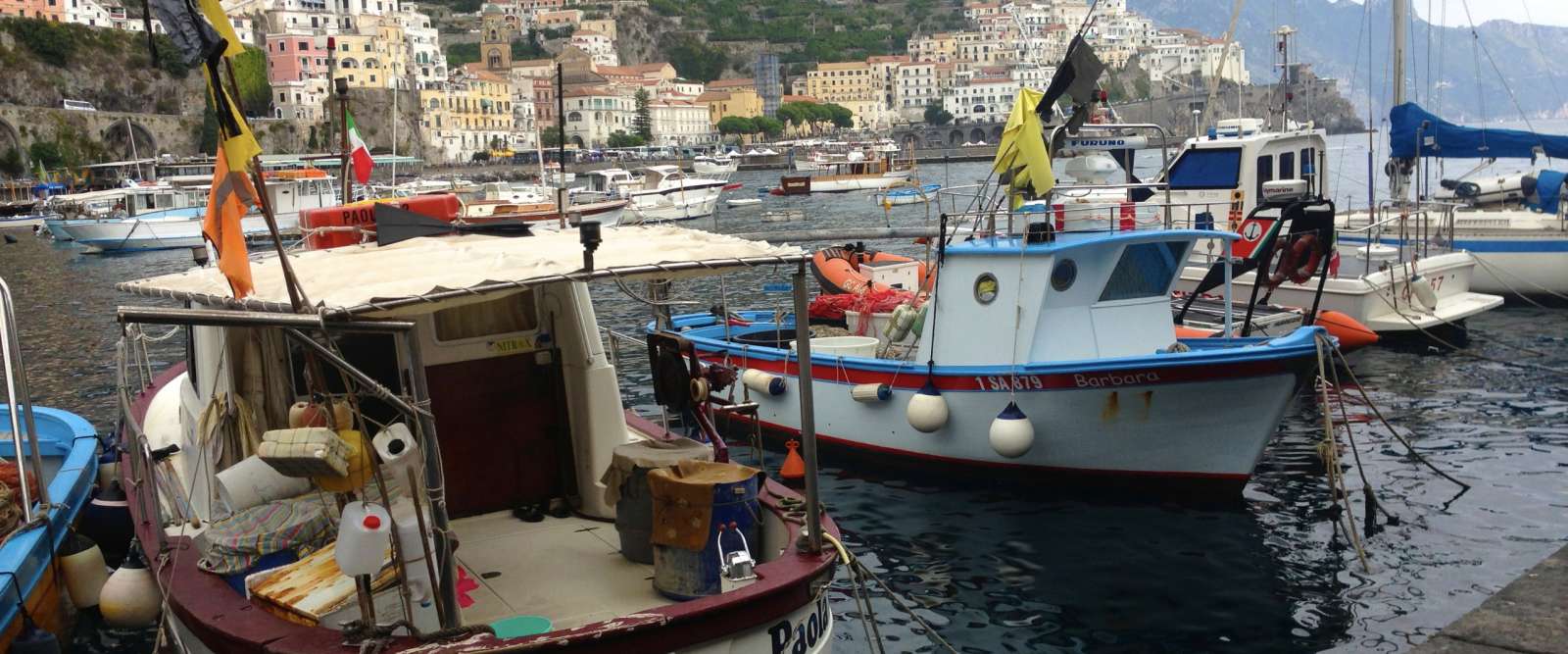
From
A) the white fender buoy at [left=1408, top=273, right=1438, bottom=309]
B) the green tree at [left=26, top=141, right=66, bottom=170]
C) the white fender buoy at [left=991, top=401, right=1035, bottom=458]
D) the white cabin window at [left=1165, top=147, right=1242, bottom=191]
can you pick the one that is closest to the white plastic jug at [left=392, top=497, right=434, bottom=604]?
the white fender buoy at [left=991, top=401, right=1035, bottom=458]

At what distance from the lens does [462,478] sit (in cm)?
802

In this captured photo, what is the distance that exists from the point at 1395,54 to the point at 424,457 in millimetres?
24040

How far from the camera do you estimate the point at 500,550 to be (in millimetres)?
7668

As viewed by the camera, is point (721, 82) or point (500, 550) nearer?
point (500, 550)

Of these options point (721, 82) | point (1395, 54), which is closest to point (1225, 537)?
point (1395, 54)

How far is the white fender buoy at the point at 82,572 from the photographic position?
32.0 ft

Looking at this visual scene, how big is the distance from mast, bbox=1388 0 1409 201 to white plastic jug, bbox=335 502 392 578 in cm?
2354

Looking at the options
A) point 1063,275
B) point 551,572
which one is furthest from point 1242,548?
point 551,572

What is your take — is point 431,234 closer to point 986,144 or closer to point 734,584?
point 734,584

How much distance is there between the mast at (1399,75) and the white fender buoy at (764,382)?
1577cm

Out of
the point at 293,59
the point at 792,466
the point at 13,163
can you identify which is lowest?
the point at 792,466

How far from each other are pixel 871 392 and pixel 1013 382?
1789 millimetres

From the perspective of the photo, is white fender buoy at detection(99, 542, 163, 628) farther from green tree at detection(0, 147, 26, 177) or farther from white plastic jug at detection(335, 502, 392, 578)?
green tree at detection(0, 147, 26, 177)

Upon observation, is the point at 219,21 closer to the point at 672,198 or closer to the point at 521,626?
the point at 521,626
